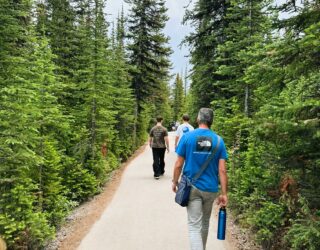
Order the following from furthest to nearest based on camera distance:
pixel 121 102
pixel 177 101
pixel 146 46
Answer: pixel 177 101, pixel 146 46, pixel 121 102

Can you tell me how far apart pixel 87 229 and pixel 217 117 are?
20.2 feet

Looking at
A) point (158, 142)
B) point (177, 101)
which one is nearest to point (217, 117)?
point (158, 142)

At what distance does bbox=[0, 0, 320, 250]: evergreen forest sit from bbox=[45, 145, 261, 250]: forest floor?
0.26m

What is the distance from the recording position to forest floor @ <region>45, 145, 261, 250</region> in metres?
8.05

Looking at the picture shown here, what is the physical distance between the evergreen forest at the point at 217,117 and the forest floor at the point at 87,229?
0.26 meters

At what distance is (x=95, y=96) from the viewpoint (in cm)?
1419

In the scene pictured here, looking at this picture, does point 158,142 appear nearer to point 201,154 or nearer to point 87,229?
point 87,229

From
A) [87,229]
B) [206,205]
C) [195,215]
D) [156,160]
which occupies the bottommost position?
[87,229]

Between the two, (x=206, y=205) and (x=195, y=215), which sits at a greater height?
(x=206, y=205)

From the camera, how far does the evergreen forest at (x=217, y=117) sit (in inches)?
192

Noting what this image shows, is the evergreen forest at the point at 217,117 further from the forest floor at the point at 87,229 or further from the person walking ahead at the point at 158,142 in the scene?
the person walking ahead at the point at 158,142

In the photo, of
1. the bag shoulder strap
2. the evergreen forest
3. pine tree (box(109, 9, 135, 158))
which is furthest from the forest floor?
pine tree (box(109, 9, 135, 158))

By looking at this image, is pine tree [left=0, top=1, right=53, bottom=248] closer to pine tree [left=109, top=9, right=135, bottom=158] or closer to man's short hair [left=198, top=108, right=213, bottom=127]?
man's short hair [left=198, top=108, right=213, bottom=127]

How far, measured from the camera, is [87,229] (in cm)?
909
